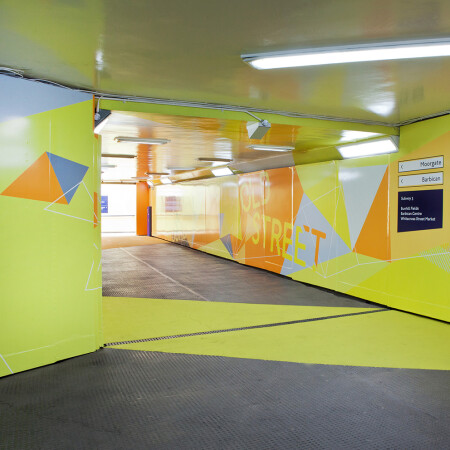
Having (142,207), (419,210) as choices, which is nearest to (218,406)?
(419,210)

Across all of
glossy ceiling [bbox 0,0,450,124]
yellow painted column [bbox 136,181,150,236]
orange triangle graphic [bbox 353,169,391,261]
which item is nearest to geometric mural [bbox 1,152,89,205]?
glossy ceiling [bbox 0,0,450,124]

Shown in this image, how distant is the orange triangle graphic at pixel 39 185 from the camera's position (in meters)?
4.20

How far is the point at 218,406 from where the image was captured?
360 centimetres

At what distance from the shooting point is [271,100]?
527 centimetres

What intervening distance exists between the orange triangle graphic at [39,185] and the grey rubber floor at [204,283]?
3.81 m

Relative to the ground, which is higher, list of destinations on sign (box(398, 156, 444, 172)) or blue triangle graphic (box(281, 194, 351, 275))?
list of destinations on sign (box(398, 156, 444, 172))

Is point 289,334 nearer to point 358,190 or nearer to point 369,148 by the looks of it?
point 358,190

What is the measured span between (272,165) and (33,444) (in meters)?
8.71

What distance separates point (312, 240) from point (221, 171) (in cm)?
523

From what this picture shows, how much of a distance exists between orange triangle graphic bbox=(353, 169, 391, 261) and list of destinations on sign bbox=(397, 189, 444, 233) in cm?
31

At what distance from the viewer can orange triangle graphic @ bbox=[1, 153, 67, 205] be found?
4.20 meters

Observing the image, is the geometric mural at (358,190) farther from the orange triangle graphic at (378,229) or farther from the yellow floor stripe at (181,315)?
the yellow floor stripe at (181,315)

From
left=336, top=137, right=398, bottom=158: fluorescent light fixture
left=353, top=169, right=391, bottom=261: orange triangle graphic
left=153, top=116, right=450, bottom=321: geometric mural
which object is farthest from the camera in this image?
left=353, top=169, right=391, bottom=261: orange triangle graphic

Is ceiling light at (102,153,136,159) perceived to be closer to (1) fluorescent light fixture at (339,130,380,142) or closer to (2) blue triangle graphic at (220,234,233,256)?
(2) blue triangle graphic at (220,234,233,256)
